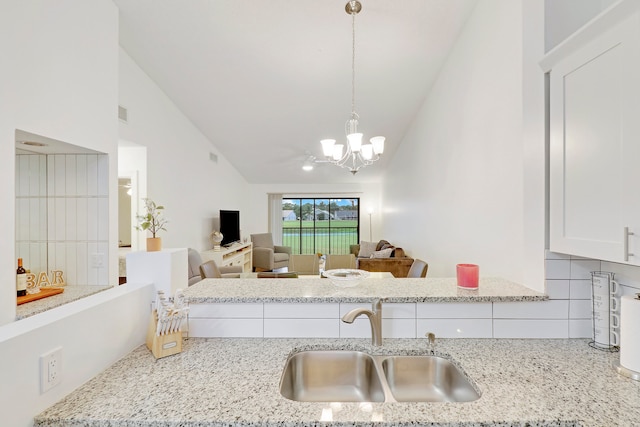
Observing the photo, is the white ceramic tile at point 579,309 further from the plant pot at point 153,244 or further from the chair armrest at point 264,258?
the chair armrest at point 264,258

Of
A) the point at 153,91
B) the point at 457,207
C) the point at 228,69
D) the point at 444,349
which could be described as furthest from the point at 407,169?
the point at 444,349

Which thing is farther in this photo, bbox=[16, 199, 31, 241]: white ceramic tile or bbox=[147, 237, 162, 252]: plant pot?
bbox=[16, 199, 31, 241]: white ceramic tile

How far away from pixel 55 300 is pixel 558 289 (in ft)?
8.67

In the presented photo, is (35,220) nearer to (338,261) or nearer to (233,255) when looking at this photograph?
Result: (338,261)

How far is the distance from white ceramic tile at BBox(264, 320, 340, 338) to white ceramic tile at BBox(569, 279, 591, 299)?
1118 mm

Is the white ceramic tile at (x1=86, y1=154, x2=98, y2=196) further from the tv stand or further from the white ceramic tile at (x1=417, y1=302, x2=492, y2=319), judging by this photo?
the tv stand

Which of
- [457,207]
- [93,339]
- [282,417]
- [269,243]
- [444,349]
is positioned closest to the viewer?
[282,417]

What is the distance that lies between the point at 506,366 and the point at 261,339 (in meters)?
1.01

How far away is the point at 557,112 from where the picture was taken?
4.45ft

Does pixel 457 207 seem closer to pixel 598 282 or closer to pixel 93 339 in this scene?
pixel 598 282

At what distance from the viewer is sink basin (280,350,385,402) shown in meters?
1.28

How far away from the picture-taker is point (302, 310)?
56.7 inches

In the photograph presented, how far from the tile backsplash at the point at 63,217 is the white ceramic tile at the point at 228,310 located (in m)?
1.16

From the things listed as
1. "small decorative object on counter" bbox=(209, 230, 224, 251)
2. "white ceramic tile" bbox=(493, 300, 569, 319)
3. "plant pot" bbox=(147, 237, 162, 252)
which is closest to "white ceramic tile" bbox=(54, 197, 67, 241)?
"plant pot" bbox=(147, 237, 162, 252)
